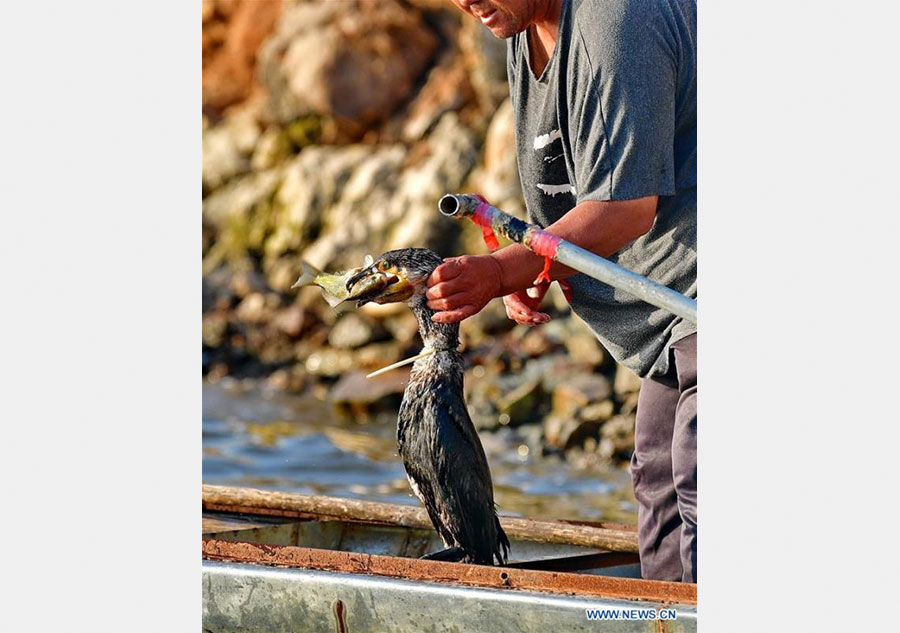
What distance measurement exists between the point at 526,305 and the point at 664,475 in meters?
0.61

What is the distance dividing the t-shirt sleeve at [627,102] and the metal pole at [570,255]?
0.19m

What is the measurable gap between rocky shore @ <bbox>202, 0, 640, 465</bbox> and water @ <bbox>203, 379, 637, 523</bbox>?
31cm

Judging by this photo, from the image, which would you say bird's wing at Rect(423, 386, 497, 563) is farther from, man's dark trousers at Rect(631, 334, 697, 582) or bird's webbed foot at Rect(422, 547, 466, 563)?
man's dark trousers at Rect(631, 334, 697, 582)

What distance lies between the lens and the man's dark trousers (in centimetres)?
339

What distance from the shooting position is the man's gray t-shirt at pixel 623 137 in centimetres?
311

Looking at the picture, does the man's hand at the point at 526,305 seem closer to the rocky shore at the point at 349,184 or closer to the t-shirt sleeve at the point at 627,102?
the t-shirt sleeve at the point at 627,102

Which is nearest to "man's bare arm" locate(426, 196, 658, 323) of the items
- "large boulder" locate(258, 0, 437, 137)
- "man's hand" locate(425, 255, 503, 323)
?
"man's hand" locate(425, 255, 503, 323)

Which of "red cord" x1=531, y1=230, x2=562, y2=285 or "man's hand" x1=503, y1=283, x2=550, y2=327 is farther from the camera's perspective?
"man's hand" x1=503, y1=283, x2=550, y2=327

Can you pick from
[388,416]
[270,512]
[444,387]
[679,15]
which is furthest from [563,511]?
[679,15]

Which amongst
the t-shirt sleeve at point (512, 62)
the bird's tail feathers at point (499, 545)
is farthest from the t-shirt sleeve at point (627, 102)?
the bird's tail feathers at point (499, 545)

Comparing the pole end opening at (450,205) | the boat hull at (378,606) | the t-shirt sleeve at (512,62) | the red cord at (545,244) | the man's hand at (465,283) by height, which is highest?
the t-shirt sleeve at (512,62)

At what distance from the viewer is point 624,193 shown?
10.2 feet

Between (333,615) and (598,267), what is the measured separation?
1.12 meters

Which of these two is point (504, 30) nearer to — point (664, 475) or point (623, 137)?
point (623, 137)
